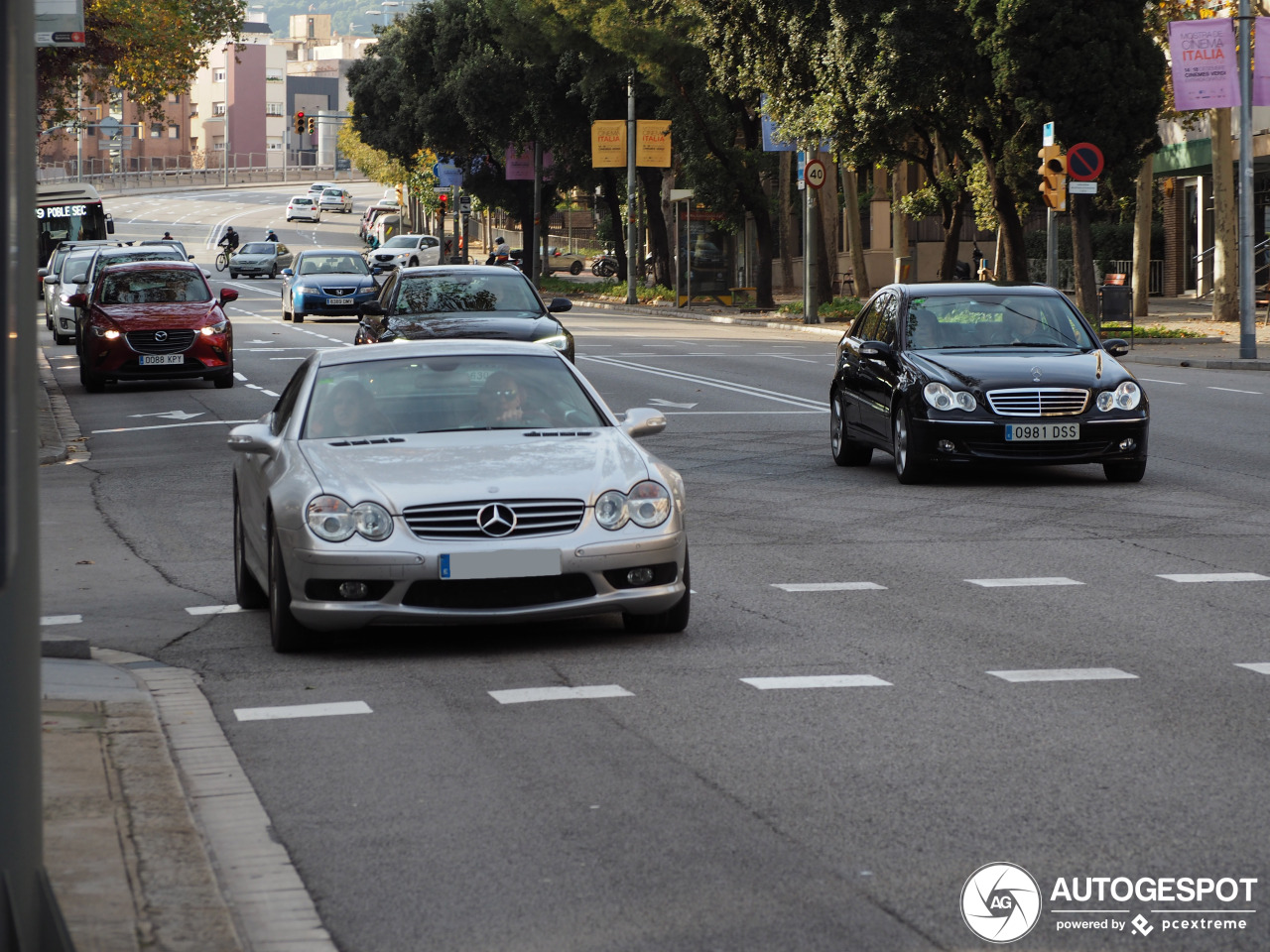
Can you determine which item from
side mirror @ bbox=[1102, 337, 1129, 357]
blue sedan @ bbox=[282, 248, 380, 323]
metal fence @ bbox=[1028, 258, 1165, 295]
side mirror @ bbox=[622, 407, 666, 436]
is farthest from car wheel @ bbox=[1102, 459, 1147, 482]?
metal fence @ bbox=[1028, 258, 1165, 295]

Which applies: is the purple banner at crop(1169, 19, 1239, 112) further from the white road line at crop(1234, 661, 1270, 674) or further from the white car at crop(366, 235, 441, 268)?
the white car at crop(366, 235, 441, 268)

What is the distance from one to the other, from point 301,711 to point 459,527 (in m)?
1.26

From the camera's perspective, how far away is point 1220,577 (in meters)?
10.7

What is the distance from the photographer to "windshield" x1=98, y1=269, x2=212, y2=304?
2703cm

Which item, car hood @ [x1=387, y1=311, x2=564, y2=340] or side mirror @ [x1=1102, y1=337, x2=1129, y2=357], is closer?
side mirror @ [x1=1102, y1=337, x2=1129, y2=357]

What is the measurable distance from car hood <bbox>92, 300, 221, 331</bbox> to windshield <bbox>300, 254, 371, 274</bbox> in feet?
61.5

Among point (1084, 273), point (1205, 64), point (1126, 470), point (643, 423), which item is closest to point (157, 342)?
point (1126, 470)

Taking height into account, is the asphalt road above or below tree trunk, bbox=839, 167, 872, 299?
below

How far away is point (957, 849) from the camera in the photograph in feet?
17.9

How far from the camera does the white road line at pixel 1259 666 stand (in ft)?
26.6

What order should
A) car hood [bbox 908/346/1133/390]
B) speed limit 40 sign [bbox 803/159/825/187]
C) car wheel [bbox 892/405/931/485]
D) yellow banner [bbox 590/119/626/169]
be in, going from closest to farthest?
1. car hood [bbox 908/346/1133/390]
2. car wheel [bbox 892/405/931/485]
3. speed limit 40 sign [bbox 803/159/825/187]
4. yellow banner [bbox 590/119/626/169]

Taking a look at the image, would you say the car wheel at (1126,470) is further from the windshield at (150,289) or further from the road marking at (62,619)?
the windshield at (150,289)

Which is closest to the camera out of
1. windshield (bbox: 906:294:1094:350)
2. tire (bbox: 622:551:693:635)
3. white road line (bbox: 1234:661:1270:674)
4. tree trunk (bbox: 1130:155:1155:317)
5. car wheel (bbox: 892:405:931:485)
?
white road line (bbox: 1234:661:1270:674)

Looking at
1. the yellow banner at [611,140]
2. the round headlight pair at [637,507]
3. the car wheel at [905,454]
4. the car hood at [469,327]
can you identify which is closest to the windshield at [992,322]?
the car wheel at [905,454]
